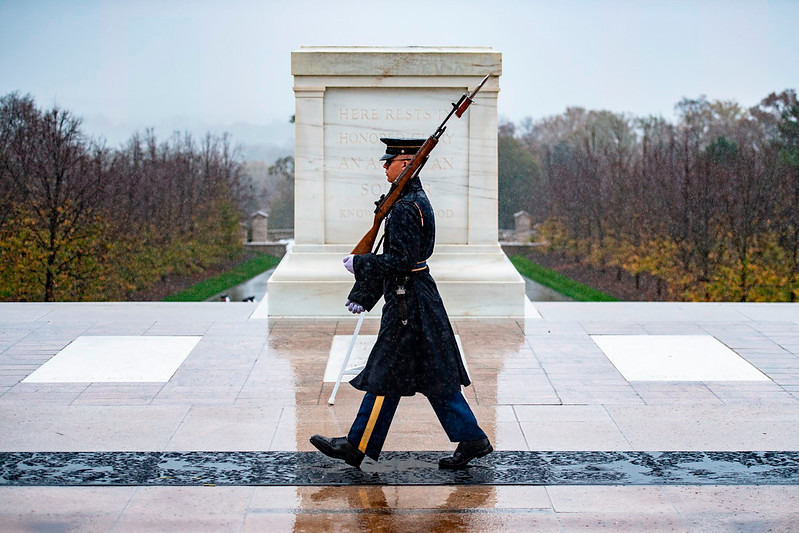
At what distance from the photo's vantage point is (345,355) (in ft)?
22.1

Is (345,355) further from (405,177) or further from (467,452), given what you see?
(405,177)

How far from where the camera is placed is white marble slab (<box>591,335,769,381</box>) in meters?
6.71

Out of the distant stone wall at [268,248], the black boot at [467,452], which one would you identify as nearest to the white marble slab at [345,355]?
the black boot at [467,452]

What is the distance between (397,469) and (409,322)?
0.71 metres

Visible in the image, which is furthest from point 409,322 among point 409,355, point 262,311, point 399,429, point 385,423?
point 262,311

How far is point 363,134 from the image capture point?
8.71m

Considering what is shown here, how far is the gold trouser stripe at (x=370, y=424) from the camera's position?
15.8 ft

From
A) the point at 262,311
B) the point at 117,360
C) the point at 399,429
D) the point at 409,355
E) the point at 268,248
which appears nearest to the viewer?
the point at 409,355

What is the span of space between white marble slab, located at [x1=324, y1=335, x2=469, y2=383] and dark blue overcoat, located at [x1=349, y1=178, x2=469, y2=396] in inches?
56.8

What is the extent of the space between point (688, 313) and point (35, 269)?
12.9 metres

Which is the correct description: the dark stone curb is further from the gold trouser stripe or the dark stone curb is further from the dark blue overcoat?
the dark blue overcoat

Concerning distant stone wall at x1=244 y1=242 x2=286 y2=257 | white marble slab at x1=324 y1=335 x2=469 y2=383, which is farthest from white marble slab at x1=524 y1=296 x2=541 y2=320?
distant stone wall at x1=244 y1=242 x2=286 y2=257

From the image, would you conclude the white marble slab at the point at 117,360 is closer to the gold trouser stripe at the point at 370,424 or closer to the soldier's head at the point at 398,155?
the gold trouser stripe at the point at 370,424

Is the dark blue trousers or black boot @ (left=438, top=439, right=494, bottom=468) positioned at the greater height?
the dark blue trousers
